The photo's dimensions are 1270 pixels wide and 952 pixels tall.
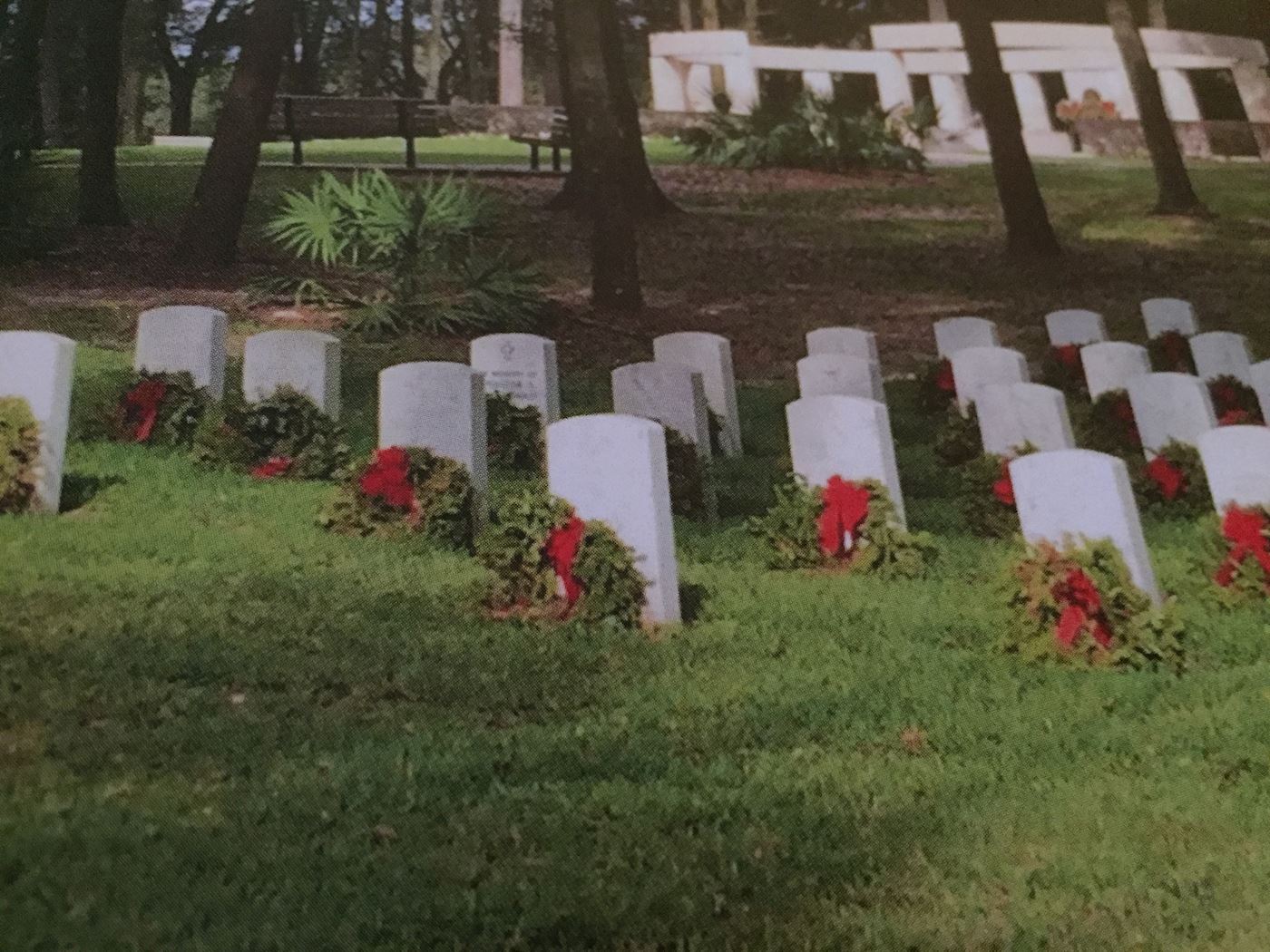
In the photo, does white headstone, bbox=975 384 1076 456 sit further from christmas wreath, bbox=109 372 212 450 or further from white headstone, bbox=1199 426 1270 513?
christmas wreath, bbox=109 372 212 450

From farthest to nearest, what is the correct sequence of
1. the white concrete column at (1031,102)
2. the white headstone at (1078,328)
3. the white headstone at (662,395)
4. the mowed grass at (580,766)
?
the white concrete column at (1031,102) → the white headstone at (1078,328) → the white headstone at (662,395) → the mowed grass at (580,766)

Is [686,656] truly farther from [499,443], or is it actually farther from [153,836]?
[499,443]

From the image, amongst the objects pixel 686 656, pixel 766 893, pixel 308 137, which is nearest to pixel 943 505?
pixel 686 656

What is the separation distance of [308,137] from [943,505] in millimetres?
16696

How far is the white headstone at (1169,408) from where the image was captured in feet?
29.0

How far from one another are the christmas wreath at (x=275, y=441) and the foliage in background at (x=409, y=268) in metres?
4.46

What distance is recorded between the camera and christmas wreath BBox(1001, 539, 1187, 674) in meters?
5.88

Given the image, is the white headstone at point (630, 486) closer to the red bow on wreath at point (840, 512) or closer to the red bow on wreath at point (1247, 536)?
the red bow on wreath at point (840, 512)

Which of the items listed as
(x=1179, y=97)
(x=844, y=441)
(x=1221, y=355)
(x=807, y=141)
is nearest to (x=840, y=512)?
(x=844, y=441)

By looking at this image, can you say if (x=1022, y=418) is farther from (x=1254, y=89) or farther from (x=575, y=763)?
(x=1254, y=89)

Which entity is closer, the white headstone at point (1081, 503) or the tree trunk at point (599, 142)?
the white headstone at point (1081, 503)

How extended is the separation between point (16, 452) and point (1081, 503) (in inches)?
202

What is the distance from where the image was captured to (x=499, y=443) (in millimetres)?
9273

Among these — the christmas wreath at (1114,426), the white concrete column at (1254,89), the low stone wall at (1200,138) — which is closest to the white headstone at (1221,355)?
the christmas wreath at (1114,426)
